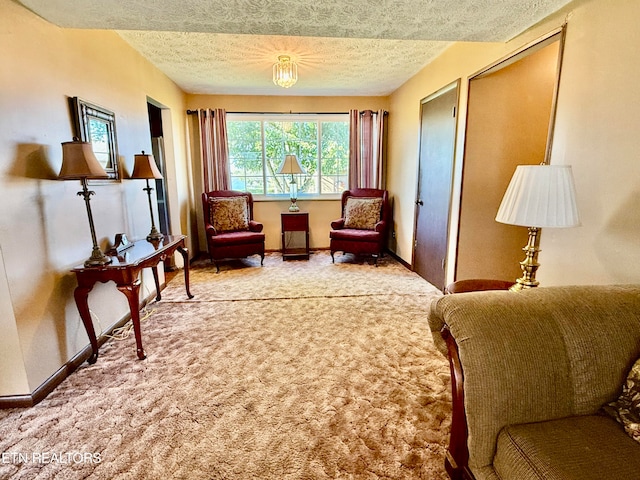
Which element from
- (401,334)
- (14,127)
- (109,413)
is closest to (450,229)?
(401,334)

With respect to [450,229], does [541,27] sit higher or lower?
higher

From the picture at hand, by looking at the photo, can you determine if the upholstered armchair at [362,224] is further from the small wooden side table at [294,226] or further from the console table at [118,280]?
the console table at [118,280]

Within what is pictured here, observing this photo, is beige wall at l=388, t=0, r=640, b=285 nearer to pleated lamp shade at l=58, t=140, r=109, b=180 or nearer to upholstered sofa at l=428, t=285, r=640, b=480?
upholstered sofa at l=428, t=285, r=640, b=480

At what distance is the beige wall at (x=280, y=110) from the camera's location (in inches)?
189

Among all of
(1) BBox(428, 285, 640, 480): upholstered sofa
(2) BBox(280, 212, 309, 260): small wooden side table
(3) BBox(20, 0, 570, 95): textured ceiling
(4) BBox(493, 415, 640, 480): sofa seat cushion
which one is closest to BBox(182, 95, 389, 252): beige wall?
(2) BBox(280, 212, 309, 260): small wooden side table

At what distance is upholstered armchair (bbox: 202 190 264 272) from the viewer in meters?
4.14

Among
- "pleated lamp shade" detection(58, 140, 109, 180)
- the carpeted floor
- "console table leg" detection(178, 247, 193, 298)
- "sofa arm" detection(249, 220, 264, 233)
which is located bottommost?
the carpeted floor

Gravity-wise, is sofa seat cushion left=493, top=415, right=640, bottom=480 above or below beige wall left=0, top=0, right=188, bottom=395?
below

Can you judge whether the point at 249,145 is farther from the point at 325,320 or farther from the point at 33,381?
the point at 33,381

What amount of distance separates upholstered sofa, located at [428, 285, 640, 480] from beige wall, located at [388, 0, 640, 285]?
58cm

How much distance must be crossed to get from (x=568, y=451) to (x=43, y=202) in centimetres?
271

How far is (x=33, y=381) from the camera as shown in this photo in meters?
1.75

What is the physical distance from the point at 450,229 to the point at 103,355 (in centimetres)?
320

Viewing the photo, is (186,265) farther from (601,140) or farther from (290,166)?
(601,140)
